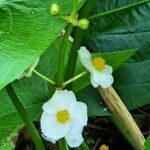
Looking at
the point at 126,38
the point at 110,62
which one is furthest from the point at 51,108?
the point at 126,38

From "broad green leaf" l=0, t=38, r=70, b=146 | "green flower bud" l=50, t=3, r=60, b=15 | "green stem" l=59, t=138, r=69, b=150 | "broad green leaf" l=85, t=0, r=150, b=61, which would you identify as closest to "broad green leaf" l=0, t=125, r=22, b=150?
"broad green leaf" l=0, t=38, r=70, b=146

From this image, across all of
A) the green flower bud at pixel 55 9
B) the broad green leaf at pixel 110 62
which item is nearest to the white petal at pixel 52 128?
the broad green leaf at pixel 110 62

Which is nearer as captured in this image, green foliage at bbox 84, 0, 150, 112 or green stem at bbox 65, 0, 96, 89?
green stem at bbox 65, 0, 96, 89

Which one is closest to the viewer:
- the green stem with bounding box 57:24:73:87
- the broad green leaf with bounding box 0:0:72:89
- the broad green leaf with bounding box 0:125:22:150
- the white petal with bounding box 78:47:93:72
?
the broad green leaf with bounding box 0:0:72:89

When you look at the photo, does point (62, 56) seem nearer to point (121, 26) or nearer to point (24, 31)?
point (24, 31)

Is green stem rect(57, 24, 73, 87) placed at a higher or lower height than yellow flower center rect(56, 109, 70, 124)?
higher

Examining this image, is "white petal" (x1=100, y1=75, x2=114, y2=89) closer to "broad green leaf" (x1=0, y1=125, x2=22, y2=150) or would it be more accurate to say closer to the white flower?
the white flower
